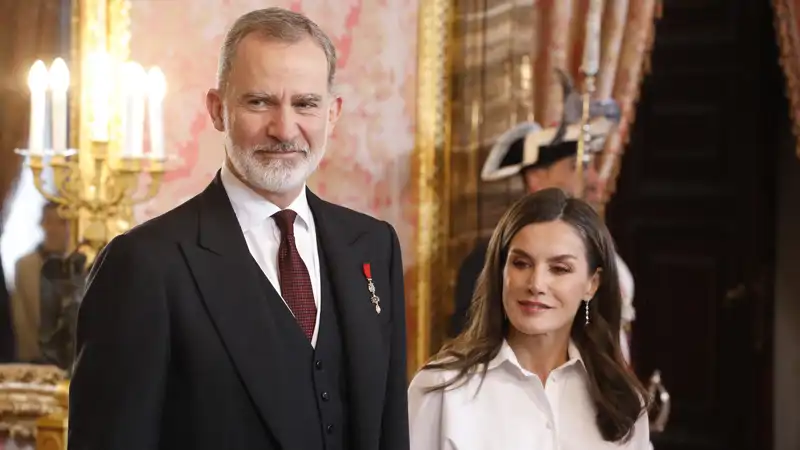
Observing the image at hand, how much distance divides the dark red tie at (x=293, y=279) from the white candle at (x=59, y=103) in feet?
5.30

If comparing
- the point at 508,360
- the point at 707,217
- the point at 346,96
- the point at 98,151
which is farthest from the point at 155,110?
the point at 707,217

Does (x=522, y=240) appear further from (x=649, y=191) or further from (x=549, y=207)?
(x=649, y=191)

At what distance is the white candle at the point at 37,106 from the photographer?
2.86m

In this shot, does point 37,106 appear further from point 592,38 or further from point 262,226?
point 592,38

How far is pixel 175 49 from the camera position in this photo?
3385 millimetres

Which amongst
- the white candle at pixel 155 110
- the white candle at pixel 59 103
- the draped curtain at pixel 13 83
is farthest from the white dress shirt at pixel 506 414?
the draped curtain at pixel 13 83

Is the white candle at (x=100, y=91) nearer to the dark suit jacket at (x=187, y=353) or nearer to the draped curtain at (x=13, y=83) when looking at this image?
the draped curtain at (x=13, y=83)

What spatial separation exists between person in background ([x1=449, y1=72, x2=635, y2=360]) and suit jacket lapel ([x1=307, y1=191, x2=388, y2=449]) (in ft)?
5.77

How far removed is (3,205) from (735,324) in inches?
→ 131

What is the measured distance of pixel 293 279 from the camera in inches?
56.6

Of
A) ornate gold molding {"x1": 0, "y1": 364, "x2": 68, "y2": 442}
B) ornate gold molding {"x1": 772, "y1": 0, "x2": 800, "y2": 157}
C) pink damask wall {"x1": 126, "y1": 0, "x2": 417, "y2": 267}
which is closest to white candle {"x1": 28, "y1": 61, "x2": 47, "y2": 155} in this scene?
pink damask wall {"x1": 126, "y1": 0, "x2": 417, "y2": 267}

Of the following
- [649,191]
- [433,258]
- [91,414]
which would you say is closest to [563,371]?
[91,414]

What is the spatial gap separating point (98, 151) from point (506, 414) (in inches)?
62.2

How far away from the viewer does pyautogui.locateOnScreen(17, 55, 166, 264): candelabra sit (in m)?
2.88
